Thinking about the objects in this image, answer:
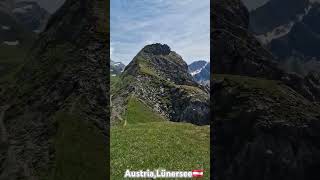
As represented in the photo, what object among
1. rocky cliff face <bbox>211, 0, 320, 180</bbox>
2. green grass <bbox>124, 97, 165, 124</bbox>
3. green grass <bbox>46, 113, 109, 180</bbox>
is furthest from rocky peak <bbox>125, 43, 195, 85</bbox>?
green grass <bbox>46, 113, 109, 180</bbox>

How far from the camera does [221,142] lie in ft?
153

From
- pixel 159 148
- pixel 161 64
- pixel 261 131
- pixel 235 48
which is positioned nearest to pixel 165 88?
pixel 161 64

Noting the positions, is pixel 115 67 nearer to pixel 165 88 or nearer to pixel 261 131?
pixel 165 88

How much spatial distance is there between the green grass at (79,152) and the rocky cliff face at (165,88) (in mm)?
3507

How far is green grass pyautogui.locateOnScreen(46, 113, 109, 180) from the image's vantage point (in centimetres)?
3772

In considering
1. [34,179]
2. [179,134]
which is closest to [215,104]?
[179,134]

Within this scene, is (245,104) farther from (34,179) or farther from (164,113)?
(34,179)

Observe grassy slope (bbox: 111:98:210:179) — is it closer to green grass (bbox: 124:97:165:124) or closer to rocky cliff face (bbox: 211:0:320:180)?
green grass (bbox: 124:97:165:124)

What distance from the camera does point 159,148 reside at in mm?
35250

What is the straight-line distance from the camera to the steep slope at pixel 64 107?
130 feet

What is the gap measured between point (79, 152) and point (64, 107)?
9552 millimetres

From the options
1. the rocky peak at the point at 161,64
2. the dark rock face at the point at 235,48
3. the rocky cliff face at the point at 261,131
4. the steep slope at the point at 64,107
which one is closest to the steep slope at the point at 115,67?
the rocky peak at the point at 161,64

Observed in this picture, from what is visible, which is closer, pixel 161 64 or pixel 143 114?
pixel 143 114

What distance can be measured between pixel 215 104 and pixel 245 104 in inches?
134
